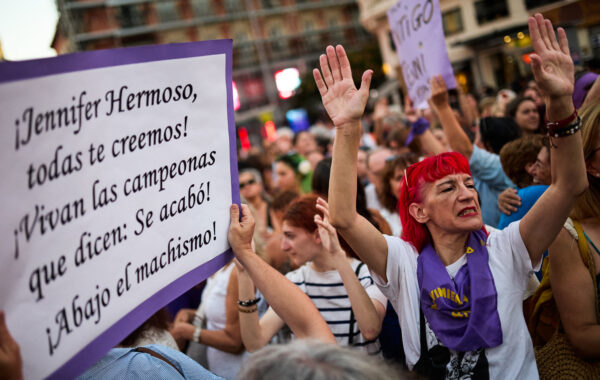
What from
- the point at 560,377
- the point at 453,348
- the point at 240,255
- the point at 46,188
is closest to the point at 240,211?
the point at 240,255

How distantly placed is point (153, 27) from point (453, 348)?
52232 mm

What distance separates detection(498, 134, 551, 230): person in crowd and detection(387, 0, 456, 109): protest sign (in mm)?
617

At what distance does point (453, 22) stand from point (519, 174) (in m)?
29.4

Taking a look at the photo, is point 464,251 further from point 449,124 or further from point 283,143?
point 283,143

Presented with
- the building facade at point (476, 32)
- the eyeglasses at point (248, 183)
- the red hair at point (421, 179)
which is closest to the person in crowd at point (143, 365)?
the red hair at point (421, 179)

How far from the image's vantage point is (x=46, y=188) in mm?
1423

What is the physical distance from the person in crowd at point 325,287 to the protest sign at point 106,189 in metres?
0.50

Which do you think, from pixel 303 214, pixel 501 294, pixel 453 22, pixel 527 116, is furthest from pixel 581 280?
pixel 453 22

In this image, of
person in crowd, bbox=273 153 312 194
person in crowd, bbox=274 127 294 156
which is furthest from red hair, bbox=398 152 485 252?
person in crowd, bbox=274 127 294 156

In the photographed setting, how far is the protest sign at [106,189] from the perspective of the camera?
53.6 inches

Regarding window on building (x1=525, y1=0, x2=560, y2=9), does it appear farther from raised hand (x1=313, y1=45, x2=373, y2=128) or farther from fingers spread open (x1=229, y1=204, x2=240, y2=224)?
fingers spread open (x1=229, y1=204, x2=240, y2=224)

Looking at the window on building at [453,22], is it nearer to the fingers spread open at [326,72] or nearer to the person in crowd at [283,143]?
the person in crowd at [283,143]

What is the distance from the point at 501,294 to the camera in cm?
193

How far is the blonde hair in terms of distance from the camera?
2215 mm
